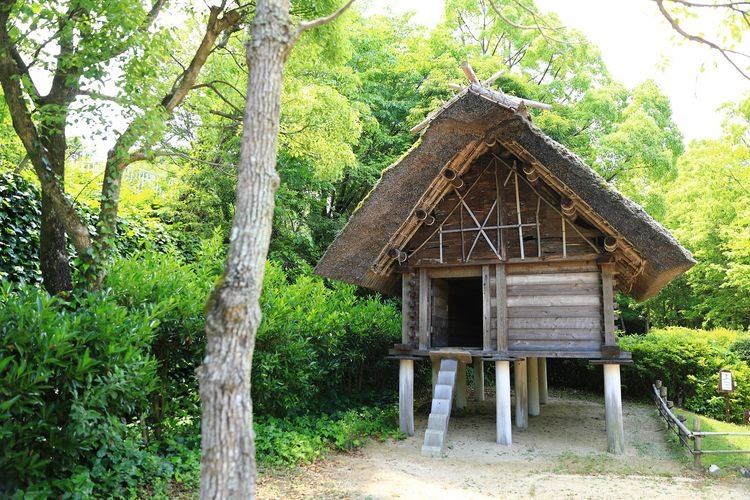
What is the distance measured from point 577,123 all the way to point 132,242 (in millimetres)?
13459

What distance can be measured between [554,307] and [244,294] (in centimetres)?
649

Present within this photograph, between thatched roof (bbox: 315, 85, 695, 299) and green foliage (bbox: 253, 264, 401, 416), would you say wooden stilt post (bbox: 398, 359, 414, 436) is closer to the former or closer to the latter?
green foliage (bbox: 253, 264, 401, 416)

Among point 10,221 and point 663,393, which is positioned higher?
point 10,221

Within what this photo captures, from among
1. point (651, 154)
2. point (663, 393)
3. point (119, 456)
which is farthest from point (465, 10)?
point (119, 456)

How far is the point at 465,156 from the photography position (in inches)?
353

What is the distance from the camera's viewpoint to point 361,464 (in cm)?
703

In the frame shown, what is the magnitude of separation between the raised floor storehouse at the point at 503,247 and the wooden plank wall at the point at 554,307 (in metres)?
0.02

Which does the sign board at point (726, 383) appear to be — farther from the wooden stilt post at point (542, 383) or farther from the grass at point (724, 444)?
the wooden stilt post at point (542, 383)

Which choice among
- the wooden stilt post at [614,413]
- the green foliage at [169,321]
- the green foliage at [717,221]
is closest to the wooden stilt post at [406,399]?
the wooden stilt post at [614,413]

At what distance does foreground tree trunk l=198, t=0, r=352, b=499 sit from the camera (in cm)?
302

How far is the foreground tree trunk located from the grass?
22.8 ft

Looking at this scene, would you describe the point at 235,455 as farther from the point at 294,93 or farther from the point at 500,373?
the point at 294,93

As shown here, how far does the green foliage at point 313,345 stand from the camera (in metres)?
7.31

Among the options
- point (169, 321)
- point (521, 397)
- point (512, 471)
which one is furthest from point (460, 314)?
point (169, 321)
